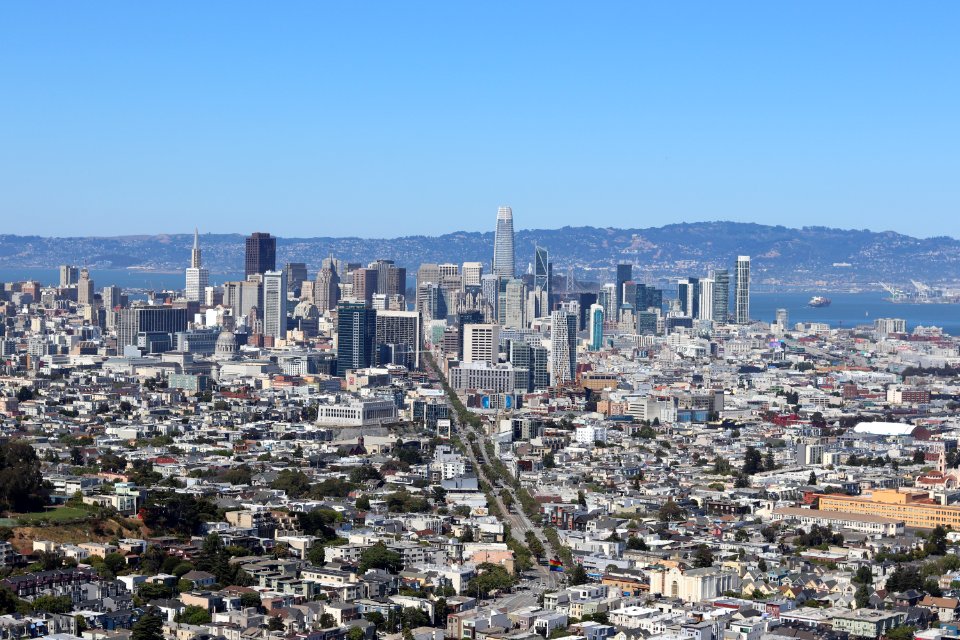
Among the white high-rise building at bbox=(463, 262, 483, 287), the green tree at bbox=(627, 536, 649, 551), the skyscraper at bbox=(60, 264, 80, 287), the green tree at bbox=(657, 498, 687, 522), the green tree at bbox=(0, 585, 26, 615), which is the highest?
the white high-rise building at bbox=(463, 262, 483, 287)

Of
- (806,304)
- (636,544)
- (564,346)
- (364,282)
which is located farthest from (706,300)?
(636,544)

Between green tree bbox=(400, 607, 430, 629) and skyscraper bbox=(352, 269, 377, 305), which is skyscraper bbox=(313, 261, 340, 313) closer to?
skyscraper bbox=(352, 269, 377, 305)

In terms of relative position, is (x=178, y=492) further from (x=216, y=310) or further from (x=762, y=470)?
(x=216, y=310)

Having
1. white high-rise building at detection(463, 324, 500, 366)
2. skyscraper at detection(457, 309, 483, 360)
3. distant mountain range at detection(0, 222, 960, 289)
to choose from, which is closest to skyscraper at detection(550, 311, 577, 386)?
white high-rise building at detection(463, 324, 500, 366)

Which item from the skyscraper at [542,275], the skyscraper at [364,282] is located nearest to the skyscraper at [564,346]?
the skyscraper at [364,282]

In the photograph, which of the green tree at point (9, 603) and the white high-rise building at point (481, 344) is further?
the white high-rise building at point (481, 344)

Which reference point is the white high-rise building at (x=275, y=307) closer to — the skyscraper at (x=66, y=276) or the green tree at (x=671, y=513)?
the skyscraper at (x=66, y=276)
